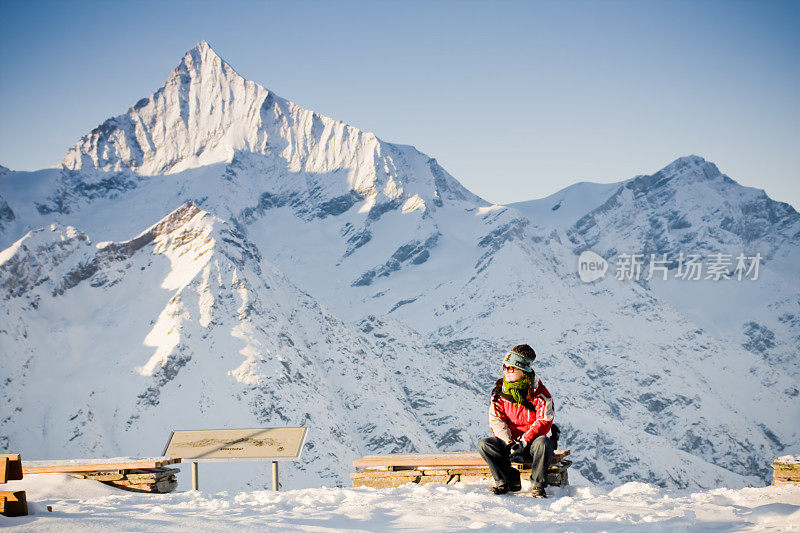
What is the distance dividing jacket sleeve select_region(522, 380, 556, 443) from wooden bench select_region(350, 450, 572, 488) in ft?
2.95

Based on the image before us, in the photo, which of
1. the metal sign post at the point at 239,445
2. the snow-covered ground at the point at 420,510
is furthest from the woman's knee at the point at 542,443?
the metal sign post at the point at 239,445

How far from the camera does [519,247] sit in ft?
647

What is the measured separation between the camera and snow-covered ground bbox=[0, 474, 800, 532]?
27.3 feet

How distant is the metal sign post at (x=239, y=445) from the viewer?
14680 millimetres

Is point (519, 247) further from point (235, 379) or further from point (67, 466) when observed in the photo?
point (67, 466)

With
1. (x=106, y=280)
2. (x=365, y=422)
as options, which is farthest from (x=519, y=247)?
(x=106, y=280)

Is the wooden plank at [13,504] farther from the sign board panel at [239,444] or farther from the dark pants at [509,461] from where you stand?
the sign board panel at [239,444]

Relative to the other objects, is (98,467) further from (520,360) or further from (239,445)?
(520,360)

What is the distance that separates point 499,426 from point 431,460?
1.62 m

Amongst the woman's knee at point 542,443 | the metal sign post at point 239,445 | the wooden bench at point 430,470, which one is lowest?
the wooden bench at point 430,470

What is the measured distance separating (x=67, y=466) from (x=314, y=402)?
267 ft

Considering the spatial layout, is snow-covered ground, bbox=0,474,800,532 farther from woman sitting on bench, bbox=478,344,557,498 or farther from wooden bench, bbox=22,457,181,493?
wooden bench, bbox=22,457,181,493

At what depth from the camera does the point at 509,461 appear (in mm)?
11031

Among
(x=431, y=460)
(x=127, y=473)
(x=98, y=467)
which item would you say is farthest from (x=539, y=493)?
(x=98, y=467)
